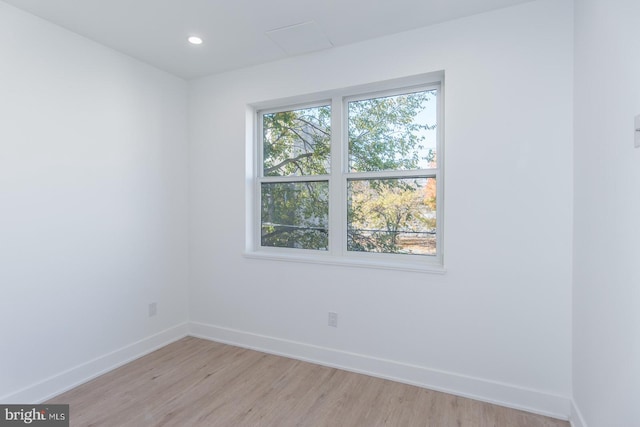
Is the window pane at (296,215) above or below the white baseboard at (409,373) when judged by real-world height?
above

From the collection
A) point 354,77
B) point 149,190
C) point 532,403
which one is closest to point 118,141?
point 149,190

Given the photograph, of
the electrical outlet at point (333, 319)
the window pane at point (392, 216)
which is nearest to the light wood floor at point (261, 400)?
the electrical outlet at point (333, 319)

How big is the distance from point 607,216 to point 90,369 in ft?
11.2

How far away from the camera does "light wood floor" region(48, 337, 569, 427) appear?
6.61 ft

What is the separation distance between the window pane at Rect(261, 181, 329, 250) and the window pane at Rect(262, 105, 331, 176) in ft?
0.49

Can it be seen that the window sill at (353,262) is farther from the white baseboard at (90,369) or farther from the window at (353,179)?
the white baseboard at (90,369)

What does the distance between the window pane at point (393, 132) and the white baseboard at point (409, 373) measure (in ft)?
5.01

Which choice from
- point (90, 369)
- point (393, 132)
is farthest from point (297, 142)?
point (90, 369)

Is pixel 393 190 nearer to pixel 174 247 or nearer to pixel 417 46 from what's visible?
pixel 417 46

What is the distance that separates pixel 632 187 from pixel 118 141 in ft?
10.7

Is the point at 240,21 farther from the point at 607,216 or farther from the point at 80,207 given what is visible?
the point at 607,216

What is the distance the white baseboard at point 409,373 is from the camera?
81.9 inches

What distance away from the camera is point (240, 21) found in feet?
7.61

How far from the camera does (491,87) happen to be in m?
→ 2.21
